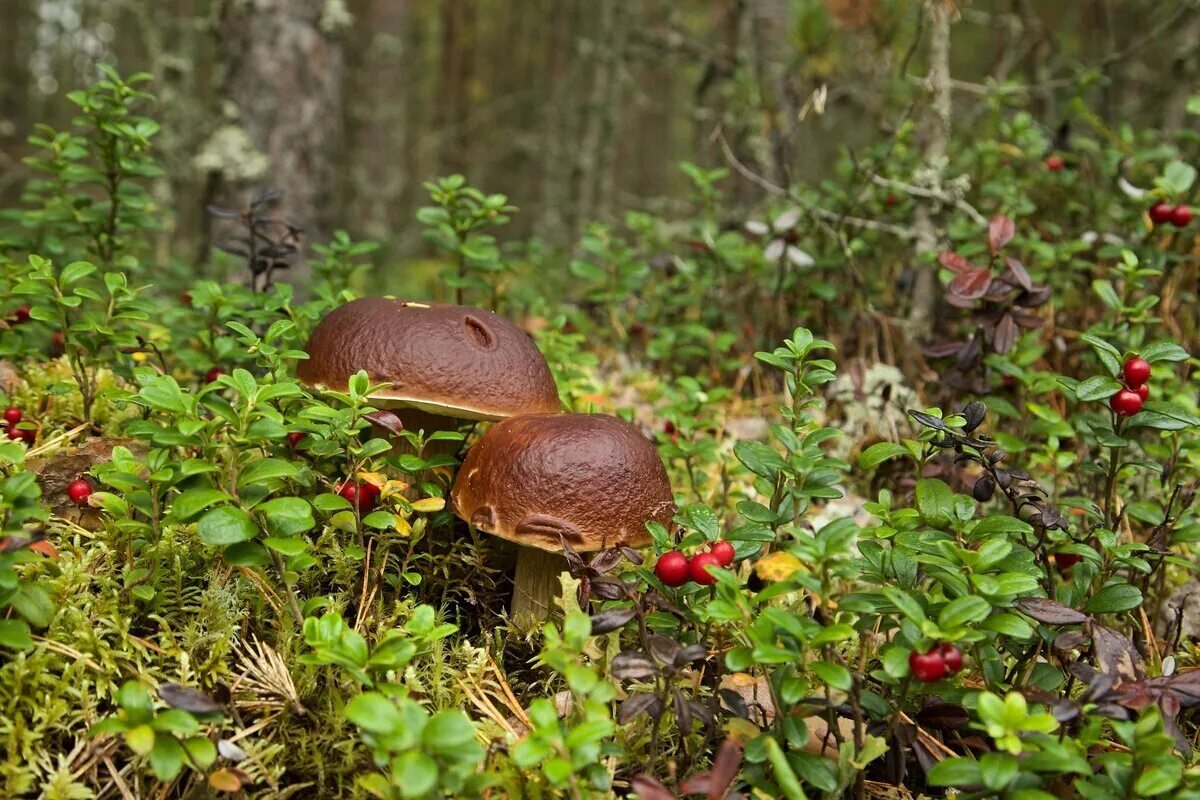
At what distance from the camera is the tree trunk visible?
3691 mm

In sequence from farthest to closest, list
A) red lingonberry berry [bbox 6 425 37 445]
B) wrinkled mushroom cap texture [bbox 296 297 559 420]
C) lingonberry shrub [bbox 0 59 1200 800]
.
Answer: red lingonberry berry [bbox 6 425 37 445] < wrinkled mushroom cap texture [bbox 296 297 559 420] < lingonberry shrub [bbox 0 59 1200 800]

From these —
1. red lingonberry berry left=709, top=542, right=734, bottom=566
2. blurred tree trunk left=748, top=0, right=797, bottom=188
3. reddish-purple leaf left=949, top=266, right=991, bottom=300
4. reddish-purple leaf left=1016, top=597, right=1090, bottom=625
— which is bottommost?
red lingonberry berry left=709, top=542, right=734, bottom=566

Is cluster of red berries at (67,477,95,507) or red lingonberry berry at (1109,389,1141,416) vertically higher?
red lingonberry berry at (1109,389,1141,416)

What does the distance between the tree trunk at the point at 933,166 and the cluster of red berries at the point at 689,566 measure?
2363 millimetres

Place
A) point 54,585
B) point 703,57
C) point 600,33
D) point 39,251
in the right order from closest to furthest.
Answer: point 54,585 → point 39,251 → point 703,57 → point 600,33

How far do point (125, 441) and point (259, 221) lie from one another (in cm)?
108

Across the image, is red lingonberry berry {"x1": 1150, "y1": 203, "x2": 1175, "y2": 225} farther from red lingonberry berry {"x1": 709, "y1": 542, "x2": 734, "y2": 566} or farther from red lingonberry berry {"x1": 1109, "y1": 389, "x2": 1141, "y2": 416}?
red lingonberry berry {"x1": 709, "y1": 542, "x2": 734, "y2": 566}

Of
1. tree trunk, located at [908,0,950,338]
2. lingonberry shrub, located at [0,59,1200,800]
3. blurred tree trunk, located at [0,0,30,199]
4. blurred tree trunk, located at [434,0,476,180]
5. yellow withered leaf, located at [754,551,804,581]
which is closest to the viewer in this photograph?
lingonberry shrub, located at [0,59,1200,800]

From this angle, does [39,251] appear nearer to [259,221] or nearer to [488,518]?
[259,221]

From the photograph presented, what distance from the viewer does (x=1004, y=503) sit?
3002 mm

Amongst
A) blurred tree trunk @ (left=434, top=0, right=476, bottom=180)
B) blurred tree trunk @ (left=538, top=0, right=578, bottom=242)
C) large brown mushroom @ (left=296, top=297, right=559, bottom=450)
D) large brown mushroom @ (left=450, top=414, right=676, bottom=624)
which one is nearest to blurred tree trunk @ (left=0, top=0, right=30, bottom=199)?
blurred tree trunk @ (left=434, top=0, right=476, bottom=180)

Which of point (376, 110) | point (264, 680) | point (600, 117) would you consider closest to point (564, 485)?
point (264, 680)

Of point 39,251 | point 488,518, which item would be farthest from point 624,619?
point 39,251

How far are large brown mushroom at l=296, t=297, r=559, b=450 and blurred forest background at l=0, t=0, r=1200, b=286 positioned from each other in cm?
175
